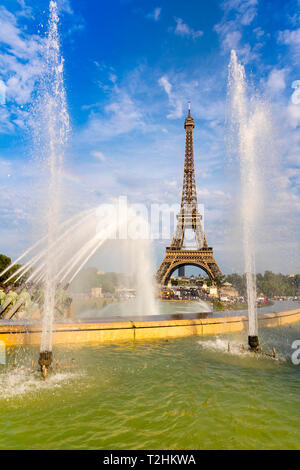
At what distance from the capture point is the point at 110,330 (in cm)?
1325

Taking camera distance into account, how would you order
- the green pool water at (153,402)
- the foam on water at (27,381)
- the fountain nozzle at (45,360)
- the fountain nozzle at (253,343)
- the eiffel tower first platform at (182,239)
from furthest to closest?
the eiffel tower first platform at (182,239)
the fountain nozzle at (253,343)
the fountain nozzle at (45,360)
the foam on water at (27,381)
the green pool water at (153,402)

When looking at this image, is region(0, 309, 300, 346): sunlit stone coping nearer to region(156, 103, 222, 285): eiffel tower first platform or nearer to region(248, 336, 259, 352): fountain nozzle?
region(248, 336, 259, 352): fountain nozzle

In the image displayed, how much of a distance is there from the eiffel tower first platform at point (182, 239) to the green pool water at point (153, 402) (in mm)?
51015

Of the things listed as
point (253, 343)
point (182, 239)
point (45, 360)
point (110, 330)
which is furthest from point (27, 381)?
point (182, 239)

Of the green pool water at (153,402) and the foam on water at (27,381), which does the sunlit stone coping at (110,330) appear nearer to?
the green pool water at (153,402)

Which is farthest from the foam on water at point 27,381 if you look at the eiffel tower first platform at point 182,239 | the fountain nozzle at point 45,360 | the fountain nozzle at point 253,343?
the eiffel tower first platform at point 182,239

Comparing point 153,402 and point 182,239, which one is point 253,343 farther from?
point 182,239

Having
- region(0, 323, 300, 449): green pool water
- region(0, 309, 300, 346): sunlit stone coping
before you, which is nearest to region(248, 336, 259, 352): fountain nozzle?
region(0, 323, 300, 449): green pool water

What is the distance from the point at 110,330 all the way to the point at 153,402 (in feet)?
20.7

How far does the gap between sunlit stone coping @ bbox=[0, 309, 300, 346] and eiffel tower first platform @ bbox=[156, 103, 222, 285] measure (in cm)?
4659

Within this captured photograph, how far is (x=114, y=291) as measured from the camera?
262 feet

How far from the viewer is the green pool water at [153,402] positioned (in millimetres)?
5648
